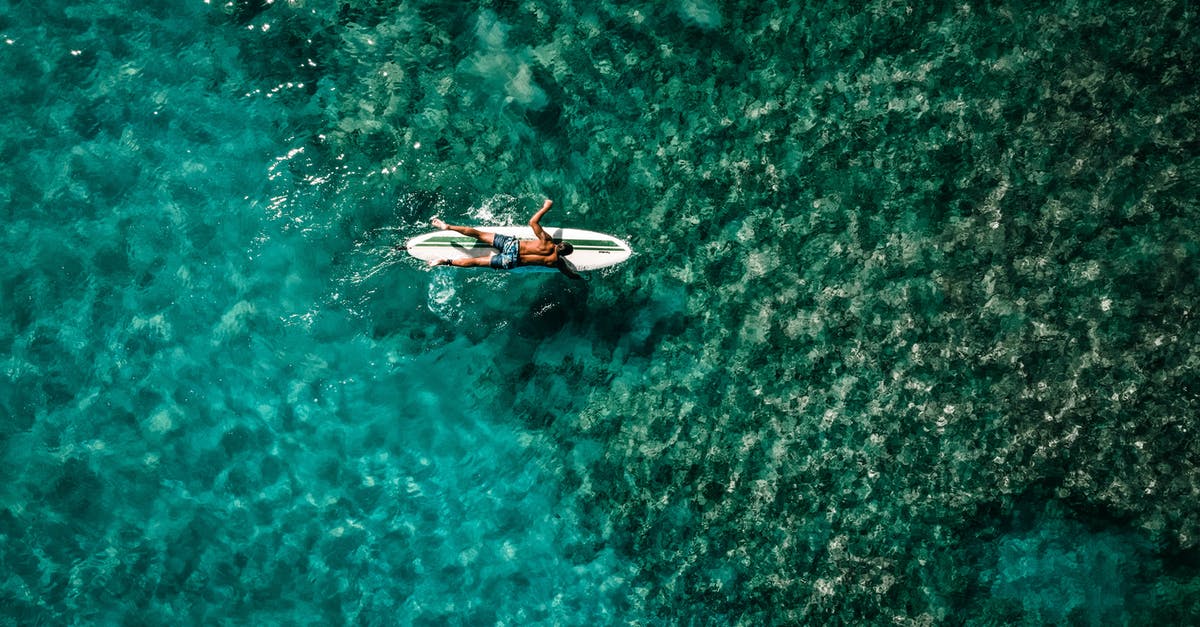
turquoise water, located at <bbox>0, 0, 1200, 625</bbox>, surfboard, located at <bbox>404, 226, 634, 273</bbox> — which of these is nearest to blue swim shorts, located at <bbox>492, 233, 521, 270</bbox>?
surfboard, located at <bbox>404, 226, 634, 273</bbox>

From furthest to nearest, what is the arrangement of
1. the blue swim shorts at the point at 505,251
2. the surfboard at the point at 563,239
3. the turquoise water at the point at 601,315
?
the surfboard at the point at 563,239, the turquoise water at the point at 601,315, the blue swim shorts at the point at 505,251

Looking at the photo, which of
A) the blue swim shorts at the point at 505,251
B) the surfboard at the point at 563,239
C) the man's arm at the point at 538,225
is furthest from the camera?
the surfboard at the point at 563,239

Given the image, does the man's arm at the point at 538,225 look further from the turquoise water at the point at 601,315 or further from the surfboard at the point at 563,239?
the turquoise water at the point at 601,315

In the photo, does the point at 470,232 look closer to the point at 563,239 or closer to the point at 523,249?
the point at 523,249

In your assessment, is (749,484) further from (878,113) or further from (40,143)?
(40,143)

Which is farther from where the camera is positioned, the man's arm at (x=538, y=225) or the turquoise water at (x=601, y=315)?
the turquoise water at (x=601, y=315)

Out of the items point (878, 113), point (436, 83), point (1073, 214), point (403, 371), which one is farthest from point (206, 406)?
point (1073, 214)

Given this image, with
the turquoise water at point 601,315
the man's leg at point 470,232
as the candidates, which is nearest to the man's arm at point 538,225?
the man's leg at point 470,232
